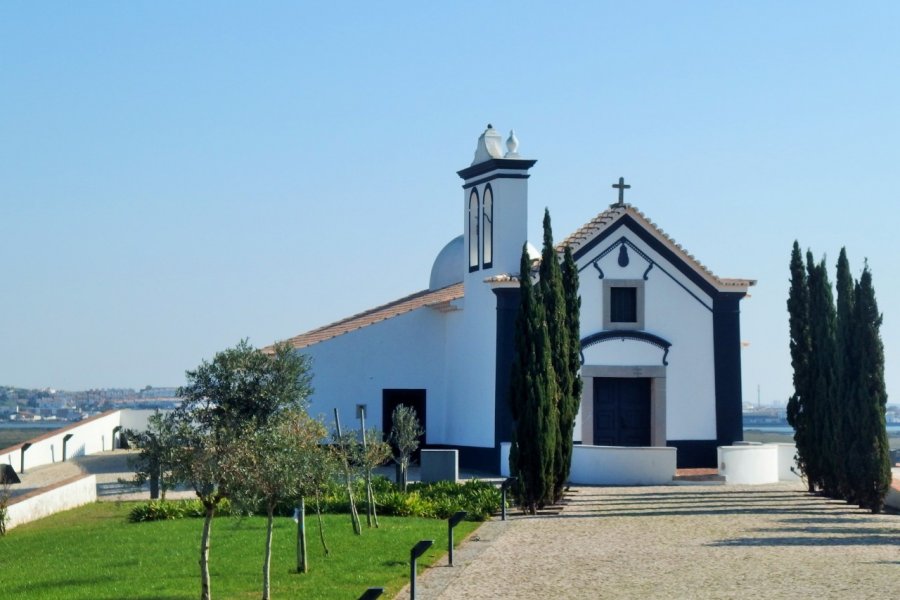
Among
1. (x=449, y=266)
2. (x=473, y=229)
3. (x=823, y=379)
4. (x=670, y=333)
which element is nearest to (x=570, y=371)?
(x=823, y=379)

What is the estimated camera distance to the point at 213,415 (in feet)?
50.5

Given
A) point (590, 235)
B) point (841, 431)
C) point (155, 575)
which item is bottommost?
point (155, 575)

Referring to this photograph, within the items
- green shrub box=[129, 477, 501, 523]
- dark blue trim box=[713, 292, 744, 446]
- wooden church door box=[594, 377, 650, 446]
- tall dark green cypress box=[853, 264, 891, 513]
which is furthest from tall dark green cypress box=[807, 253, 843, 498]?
green shrub box=[129, 477, 501, 523]

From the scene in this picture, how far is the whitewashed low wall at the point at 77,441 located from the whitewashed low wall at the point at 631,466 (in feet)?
37.6

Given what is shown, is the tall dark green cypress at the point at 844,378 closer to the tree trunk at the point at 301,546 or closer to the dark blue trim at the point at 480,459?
the dark blue trim at the point at 480,459

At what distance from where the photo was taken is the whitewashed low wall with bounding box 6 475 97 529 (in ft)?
81.2

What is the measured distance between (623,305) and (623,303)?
0.05 meters

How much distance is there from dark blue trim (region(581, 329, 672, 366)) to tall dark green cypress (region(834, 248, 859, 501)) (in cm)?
697

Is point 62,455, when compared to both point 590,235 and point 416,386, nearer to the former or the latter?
point 416,386

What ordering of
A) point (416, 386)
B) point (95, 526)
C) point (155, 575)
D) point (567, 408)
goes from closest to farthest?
point (155, 575)
point (95, 526)
point (567, 408)
point (416, 386)

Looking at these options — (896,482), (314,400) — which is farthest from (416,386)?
(896,482)

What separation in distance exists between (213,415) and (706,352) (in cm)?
1973

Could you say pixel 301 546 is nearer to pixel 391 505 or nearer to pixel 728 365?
pixel 391 505

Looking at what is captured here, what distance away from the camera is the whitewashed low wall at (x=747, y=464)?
29672 mm
